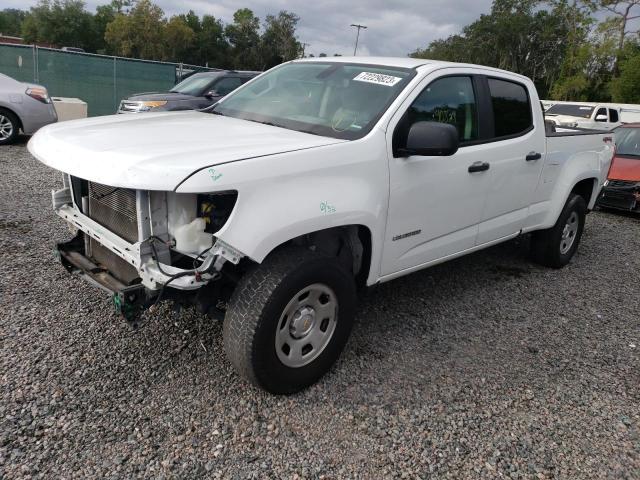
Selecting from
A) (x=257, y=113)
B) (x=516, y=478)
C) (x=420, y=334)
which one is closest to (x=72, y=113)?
(x=257, y=113)

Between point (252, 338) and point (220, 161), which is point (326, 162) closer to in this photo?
point (220, 161)

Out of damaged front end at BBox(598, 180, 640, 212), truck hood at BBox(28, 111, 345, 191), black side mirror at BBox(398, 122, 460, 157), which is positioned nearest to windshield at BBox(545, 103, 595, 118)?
damaged front end at BBox(598, 180, 640, 212)

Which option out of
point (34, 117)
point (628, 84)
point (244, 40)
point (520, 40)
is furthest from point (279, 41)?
point (34, 117)

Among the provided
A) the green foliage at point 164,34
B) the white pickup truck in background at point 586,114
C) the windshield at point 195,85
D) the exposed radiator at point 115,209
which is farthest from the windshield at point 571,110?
the green foliage at point 164,34

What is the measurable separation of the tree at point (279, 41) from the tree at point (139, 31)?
14438 millimetres

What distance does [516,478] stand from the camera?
97.3 inches

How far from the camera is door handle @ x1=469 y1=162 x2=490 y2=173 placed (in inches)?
143

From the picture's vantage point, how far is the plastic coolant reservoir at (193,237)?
2.47 m

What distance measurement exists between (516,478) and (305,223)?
1.60 metres

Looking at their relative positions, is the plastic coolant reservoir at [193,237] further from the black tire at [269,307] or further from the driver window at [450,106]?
the driver window at [450,106]

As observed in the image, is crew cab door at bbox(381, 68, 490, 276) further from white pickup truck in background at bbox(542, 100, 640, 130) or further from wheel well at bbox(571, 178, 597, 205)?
white pickup truck in background at bbox(542, 100, 640, 130)

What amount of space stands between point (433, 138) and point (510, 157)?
4.69 feet

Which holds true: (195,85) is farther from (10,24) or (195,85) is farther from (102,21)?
(10,24)

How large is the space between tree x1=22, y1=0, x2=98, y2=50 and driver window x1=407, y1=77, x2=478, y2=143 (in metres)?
84.9
